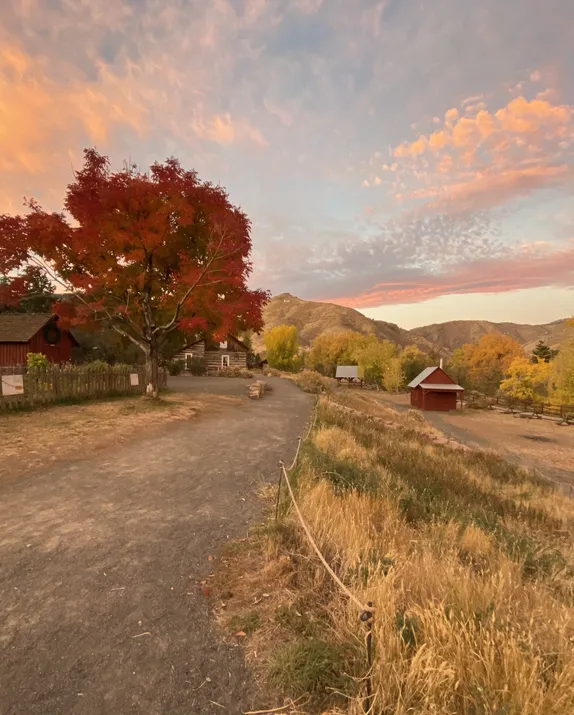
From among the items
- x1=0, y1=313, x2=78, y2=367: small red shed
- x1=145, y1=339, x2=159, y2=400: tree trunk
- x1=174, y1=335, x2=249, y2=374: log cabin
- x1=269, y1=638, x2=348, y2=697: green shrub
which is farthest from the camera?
x1=174, y1=335, x2=249, y2=374: log cabin

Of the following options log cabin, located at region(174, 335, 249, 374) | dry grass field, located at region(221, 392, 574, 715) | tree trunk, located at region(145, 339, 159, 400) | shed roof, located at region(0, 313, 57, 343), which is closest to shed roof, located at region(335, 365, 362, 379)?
log cabin, located at region(174, 335, 249, 374)

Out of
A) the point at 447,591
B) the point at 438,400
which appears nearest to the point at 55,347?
the point at 447,591

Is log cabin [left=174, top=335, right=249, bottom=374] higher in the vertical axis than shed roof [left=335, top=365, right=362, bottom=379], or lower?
higher

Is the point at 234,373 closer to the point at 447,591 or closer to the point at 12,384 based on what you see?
the point at 12,384

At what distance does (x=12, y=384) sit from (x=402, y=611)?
15405 millimetres

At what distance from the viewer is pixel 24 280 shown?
1778cm

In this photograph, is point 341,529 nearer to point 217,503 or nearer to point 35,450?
point 217,503

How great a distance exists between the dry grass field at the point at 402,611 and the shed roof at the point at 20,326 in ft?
96.9

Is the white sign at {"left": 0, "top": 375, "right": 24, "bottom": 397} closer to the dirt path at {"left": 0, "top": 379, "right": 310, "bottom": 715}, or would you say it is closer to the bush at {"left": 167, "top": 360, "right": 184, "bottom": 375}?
the dirt path at {"left": 0, "top": 379, "right": 310, "bottom": 715}

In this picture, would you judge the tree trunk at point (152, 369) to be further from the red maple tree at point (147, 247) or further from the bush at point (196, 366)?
the bush at point (196, 366)

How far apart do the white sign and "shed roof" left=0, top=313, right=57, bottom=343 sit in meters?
16.6

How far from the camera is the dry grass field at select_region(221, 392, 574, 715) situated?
2.40 metres

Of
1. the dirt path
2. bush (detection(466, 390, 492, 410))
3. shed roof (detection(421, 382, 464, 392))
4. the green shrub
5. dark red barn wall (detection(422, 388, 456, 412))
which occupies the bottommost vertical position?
bush (detection(466, 390, 492, 410))

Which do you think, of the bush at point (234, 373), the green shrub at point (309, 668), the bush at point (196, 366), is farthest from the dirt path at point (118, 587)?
the bush at point (196, 366)
